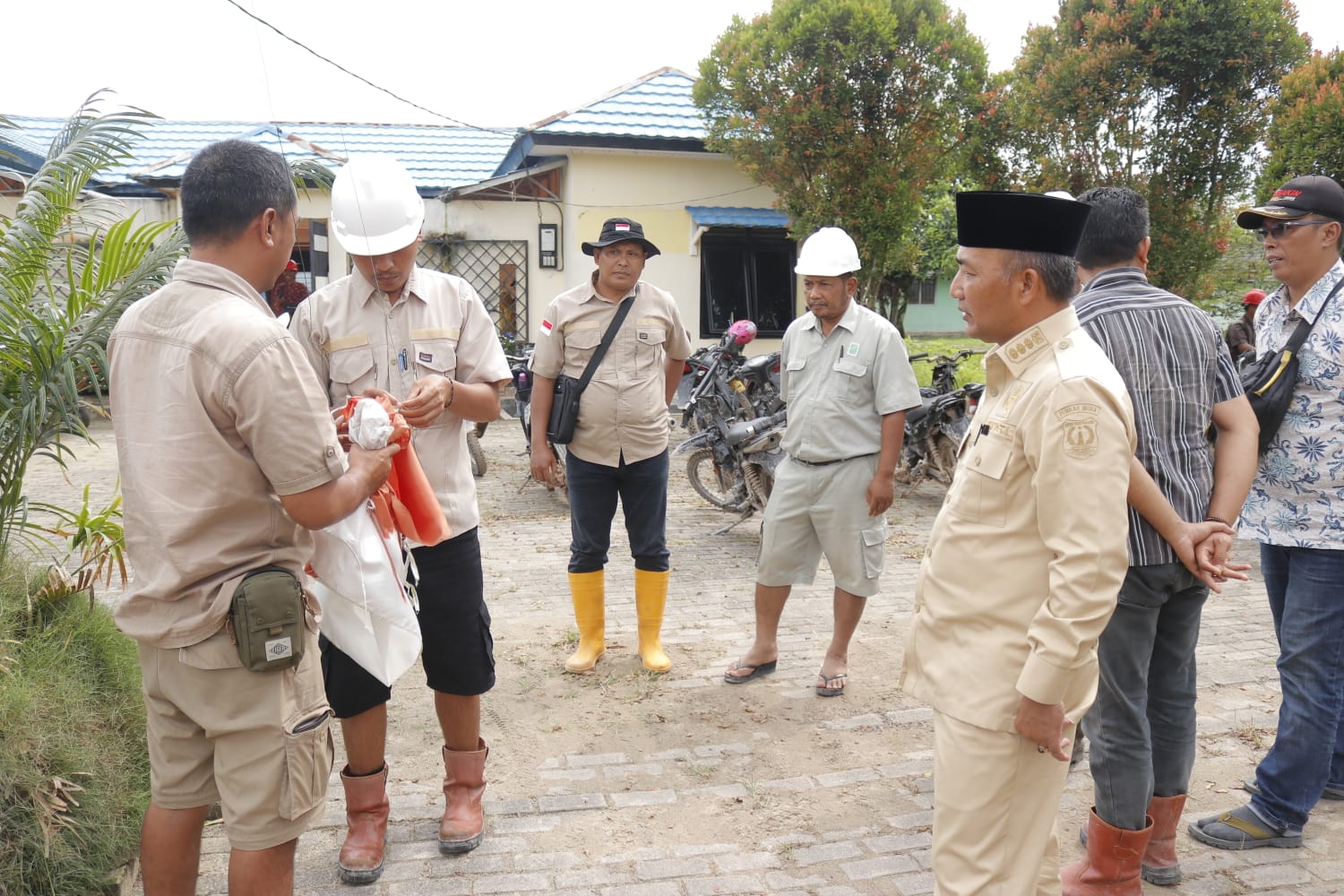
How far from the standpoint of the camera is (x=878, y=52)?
10820 millimetres

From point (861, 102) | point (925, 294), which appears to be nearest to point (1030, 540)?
point (861, 102)

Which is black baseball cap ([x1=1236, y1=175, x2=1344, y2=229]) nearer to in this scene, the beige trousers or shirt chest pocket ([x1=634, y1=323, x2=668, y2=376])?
the beige trousers

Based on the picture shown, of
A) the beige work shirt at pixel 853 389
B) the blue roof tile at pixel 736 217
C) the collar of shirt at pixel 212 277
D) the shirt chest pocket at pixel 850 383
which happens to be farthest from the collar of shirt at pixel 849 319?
the blue roof tile at pixel 736 217

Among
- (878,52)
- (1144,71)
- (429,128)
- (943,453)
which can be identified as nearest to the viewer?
(943,453)

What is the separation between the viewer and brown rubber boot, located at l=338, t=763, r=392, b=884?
3000 millimetres

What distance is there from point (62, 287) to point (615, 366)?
8.02ft

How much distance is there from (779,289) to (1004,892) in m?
12.3

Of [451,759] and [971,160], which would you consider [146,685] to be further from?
[971,160]

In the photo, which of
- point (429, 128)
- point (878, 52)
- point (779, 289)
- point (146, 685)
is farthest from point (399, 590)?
point (429, 128)

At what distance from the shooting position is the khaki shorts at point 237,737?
87.5 inches

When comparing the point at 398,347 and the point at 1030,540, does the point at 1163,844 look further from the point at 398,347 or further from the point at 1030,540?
the point at 398,347

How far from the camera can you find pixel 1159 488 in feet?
9.00

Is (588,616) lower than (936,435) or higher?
lower

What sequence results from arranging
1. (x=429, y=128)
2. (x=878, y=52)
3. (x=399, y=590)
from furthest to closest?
(x=429, y=128)
(x=878, y=52)
(x=399, y=590)
